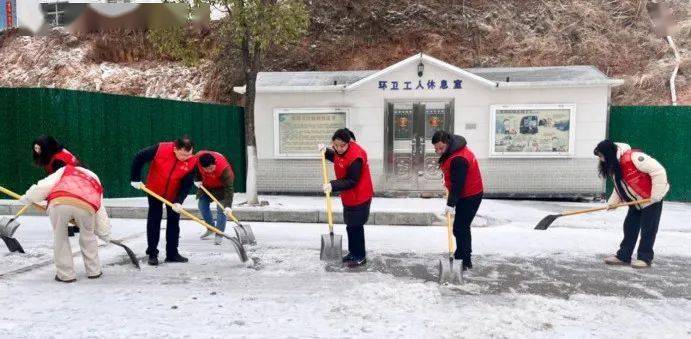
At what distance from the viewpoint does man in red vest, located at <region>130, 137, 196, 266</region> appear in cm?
497

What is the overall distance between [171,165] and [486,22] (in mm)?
17570

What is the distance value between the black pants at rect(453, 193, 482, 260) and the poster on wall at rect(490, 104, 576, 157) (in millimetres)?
5412

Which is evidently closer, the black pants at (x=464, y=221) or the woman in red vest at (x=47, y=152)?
the woman in red vest at (x=47, y=152)

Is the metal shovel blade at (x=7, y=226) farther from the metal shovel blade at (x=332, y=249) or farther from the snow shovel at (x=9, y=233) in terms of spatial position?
the metal shovel blade at (x=332, y=249)

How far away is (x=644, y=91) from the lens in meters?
16.1

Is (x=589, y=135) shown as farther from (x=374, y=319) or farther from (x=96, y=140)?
(x=96, y=140)

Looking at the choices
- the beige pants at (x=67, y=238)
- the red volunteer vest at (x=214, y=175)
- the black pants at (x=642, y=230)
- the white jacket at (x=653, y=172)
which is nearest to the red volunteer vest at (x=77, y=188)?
the beige pants at (x=67, y=238)

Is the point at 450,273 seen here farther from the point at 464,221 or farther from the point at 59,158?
the point at 59,158

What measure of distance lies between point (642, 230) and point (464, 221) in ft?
6.45

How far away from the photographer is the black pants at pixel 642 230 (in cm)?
510

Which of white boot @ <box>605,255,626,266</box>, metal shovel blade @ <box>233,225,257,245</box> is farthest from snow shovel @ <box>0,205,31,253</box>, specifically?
white boot @ <box>605,255,626,266</box>

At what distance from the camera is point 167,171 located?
505 cm

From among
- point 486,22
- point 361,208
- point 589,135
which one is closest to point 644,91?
point 486,22

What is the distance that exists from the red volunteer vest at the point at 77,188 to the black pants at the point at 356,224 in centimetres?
242
